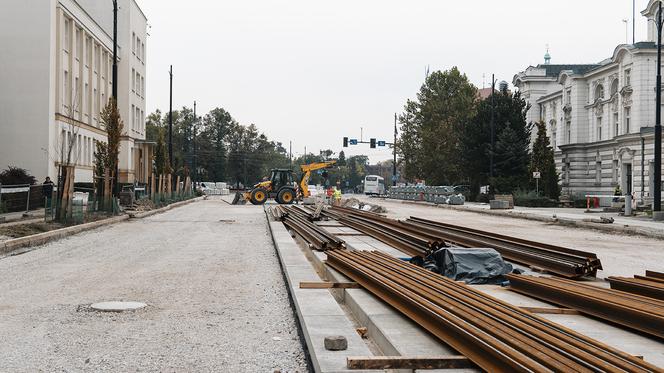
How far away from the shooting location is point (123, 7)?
6016 centimetres

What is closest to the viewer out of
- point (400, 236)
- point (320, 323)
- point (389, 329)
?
point (389, 329)

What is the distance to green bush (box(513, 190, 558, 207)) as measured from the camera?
172 ft

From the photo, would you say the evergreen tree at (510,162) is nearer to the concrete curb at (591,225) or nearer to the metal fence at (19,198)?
the concrete curb at (591,225)

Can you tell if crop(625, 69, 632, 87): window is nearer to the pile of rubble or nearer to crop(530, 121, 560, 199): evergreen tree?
crop(530, 121, 560, 199): evergreen tree

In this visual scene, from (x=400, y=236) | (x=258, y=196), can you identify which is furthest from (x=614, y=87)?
(x=400, y=236)

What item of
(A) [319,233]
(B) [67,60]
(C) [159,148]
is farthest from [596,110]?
(A) [319,233]

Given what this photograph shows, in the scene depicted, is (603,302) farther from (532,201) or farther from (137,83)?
(137,83)

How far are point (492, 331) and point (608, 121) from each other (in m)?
60.8

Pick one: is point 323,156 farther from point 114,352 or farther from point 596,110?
point 114,352

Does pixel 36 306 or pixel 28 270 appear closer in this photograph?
pixel 36 306

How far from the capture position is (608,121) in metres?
61.8

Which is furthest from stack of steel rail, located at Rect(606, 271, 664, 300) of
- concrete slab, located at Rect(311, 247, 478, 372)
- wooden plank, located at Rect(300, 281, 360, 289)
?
wooden plank, located at Rect(300, 281, 360, 289)

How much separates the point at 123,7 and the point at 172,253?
49.5m

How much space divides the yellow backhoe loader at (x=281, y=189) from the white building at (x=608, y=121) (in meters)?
21.9
